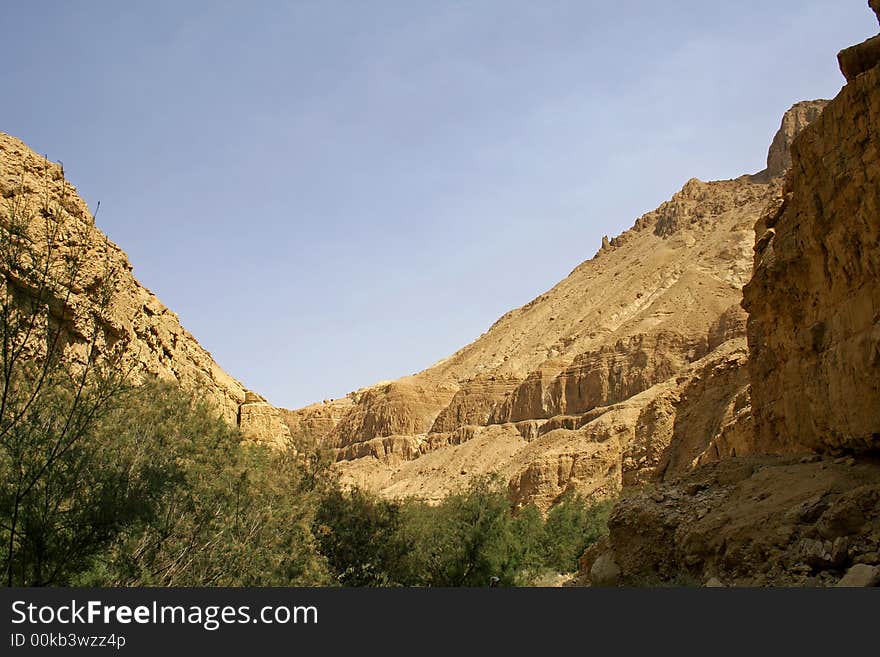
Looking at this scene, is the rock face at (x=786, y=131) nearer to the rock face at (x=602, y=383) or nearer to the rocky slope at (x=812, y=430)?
the rock face at (x=602, y=383)

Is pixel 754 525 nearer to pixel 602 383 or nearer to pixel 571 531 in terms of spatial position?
pixel 571 531

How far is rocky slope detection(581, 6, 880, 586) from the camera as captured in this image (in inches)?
512

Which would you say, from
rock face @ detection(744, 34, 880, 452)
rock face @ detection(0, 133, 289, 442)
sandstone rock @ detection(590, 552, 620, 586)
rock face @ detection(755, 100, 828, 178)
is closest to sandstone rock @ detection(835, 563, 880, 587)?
rock face @ detection(744, 34, 880, 452)

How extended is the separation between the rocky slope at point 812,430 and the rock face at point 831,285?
0.03 m

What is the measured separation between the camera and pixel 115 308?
2278 cm

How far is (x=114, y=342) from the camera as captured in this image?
22375mm

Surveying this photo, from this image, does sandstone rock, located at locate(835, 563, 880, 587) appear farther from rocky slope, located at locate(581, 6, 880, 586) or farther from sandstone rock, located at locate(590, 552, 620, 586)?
sandstone rock, located at locate(590, 552, 620, 586)

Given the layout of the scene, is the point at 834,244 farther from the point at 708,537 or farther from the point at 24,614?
the point at 24,614

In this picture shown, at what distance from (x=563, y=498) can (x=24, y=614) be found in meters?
51.1

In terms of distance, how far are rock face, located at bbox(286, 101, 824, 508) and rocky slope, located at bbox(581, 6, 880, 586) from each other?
46.4 ft

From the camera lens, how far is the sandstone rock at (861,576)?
34.8 feet

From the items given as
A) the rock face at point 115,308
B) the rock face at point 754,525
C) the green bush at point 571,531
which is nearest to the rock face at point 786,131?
the green bush at point 571,531

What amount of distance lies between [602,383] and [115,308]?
67063mm

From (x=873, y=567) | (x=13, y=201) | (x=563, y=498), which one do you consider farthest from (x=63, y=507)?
(x=563, y=498)
